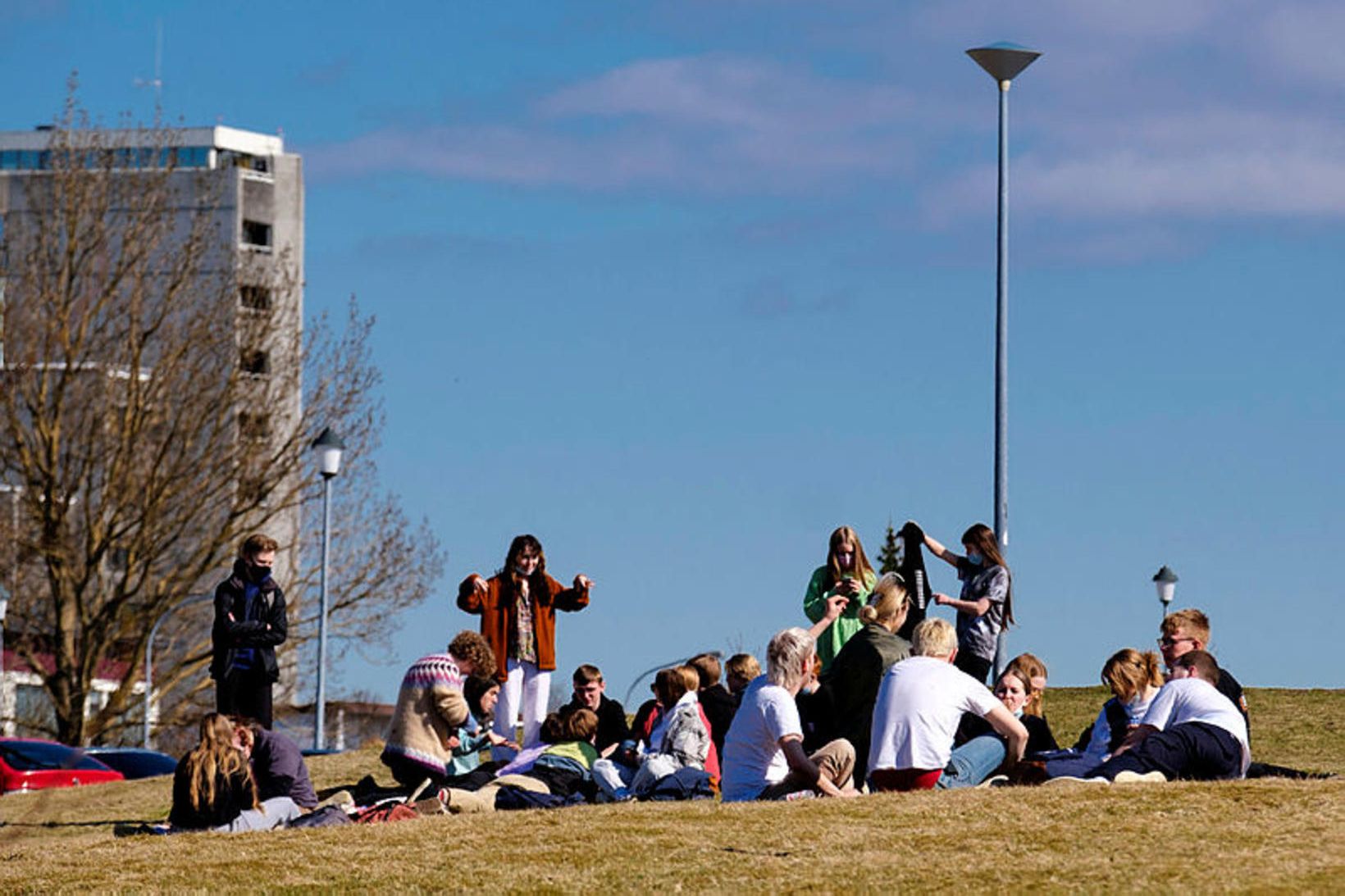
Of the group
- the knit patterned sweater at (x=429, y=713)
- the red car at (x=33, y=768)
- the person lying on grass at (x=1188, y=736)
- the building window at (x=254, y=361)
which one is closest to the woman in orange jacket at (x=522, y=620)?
the knit patterned sweater at (x=429, y=713)

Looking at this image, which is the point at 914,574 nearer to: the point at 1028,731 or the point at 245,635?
the point at 1028,731

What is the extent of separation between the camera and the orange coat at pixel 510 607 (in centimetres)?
1880

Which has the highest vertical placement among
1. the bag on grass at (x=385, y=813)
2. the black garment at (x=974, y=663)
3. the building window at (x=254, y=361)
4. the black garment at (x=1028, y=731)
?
the building window at (x=254, y=361)

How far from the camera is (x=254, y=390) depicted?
1784 inches

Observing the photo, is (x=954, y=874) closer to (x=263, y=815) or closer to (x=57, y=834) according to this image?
(x=263, y=815)

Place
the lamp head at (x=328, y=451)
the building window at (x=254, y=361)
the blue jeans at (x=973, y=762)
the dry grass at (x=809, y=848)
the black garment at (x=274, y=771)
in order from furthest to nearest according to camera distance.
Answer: the building window at (x=254, y=361) < the lamp head at (x=328, y=451) < the black garment at (x=274, y=771) < the blue jeans at (x=973, y=762) < the dry grass at (x=809, y=848)

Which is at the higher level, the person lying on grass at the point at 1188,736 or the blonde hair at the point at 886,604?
the blonde hair at the point at 886,604

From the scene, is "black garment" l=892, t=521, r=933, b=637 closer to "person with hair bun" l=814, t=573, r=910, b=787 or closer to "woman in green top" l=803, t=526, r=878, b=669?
"woman in green top" l=803, t=526, r=878, b=669

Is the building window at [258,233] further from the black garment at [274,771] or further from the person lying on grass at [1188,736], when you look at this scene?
the person lying on grass at [1188,736]

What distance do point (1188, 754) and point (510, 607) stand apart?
6347mm

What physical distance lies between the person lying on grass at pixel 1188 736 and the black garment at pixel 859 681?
168 centimetres

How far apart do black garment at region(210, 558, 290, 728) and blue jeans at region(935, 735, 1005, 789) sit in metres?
5.97

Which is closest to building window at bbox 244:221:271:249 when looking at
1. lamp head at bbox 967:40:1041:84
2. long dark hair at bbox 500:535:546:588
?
lamp head at bbox 967:40:1041:84

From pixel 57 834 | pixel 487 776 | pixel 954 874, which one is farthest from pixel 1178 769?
pixel 57 834
